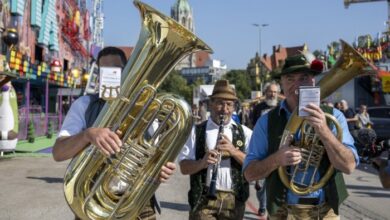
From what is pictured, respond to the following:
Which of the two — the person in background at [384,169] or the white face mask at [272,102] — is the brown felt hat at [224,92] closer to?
the person in background at [384,169]

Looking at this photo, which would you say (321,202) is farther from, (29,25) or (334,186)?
(29,25)

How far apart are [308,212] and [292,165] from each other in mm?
338

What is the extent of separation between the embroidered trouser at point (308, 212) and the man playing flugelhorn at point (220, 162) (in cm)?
88

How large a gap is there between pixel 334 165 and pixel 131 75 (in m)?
1.26

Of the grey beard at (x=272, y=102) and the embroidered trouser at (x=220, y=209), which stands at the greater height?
the grey beard at (x=272, y=102)

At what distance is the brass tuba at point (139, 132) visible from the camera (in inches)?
103

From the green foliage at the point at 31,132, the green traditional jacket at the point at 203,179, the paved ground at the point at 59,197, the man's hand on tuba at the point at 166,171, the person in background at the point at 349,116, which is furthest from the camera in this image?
the green foliage at the point at 31,132

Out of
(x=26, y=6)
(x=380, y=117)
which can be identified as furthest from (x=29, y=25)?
(x=380, y=117)

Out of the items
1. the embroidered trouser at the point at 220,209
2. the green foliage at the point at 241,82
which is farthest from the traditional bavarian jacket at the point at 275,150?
the green foliage at the point at 241,82

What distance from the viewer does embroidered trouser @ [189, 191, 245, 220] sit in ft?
12.1

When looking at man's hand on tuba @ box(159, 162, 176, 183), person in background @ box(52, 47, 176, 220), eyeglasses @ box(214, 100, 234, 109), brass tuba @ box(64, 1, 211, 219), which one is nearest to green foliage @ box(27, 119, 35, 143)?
eyeglasses @ box(214, 100, 234, 109)

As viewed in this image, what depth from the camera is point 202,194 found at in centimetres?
375

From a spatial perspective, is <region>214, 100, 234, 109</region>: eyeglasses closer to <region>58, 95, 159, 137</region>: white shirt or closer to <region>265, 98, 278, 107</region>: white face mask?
<region>58, 95, 159, 137</region>: white shirt

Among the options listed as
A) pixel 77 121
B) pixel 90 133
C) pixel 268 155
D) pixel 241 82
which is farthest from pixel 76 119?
pixel 241 82
